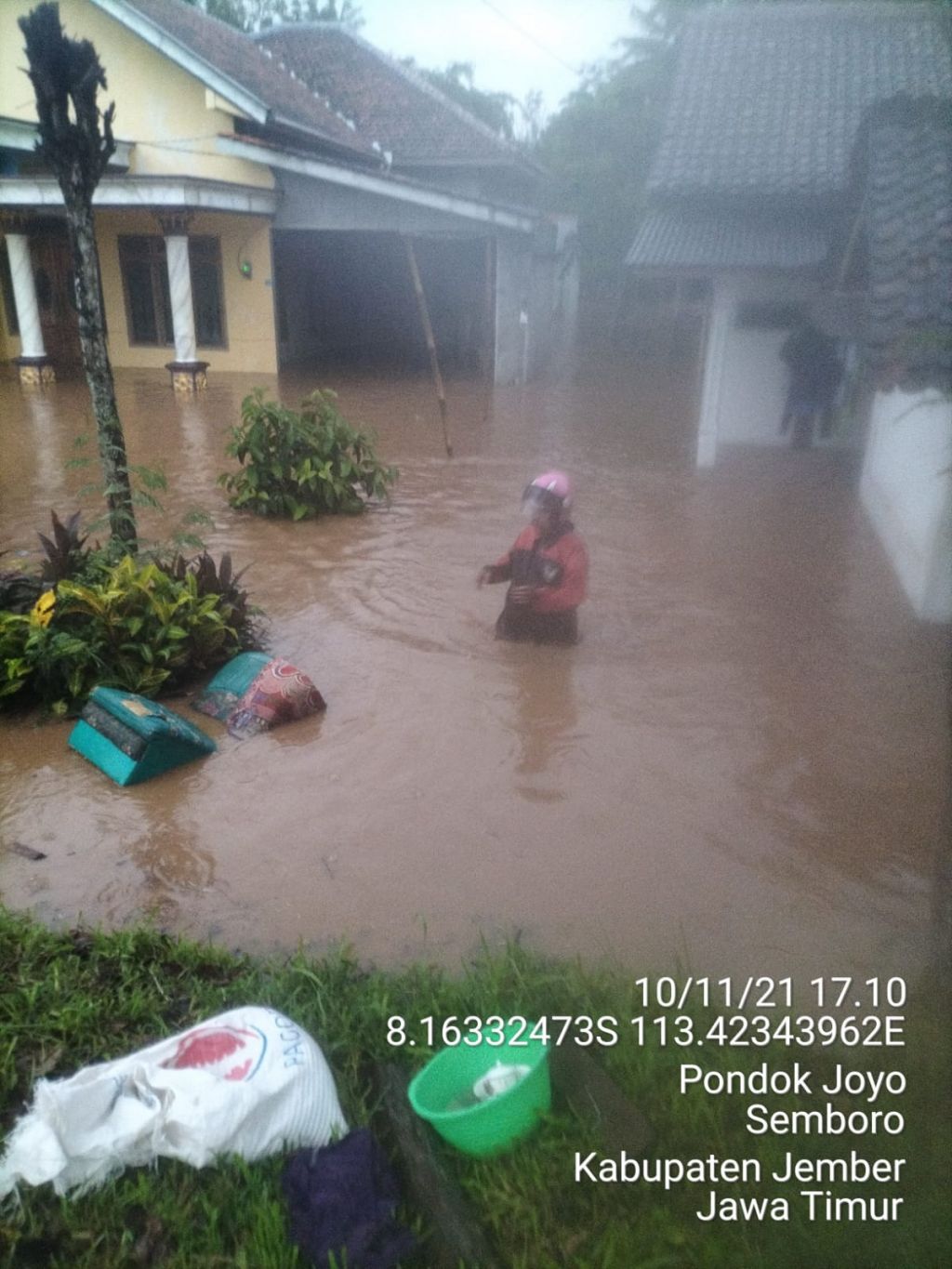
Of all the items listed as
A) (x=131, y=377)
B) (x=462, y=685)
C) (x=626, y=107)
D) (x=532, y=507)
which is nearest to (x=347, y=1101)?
(x=462, y=685)

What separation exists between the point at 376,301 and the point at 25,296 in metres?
8.37

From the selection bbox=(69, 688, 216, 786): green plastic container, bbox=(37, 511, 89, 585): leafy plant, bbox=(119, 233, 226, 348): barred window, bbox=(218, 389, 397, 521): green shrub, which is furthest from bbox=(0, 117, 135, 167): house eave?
bbox=(69, 688, 216, 786): green plastic container

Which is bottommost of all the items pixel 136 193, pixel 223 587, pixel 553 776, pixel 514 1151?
pixel 553 776

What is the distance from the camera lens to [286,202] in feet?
57.4

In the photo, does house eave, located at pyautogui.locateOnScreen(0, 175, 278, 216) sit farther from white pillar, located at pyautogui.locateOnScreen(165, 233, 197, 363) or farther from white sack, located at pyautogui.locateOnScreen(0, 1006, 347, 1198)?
white sack, located at pyautogui.locateOnScreen(0, 1006, 347, 1198)

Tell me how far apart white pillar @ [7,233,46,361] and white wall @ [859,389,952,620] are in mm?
14105

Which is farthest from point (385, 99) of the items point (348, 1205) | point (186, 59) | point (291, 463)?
point (348, 1205)

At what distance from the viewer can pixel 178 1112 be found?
2326mm

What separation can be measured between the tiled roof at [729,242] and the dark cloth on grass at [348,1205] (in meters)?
9.56

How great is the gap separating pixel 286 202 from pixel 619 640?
46.7 ft

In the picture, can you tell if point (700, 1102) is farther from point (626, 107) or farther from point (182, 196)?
point (626, 107)

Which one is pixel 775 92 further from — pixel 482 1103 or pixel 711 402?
pixel 482 1103

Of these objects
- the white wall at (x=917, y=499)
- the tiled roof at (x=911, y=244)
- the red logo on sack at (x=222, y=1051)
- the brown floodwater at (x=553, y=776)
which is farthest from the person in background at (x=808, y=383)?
the red logo on sack at (x=222, y=1051)

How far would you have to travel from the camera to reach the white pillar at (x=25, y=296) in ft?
54.8
